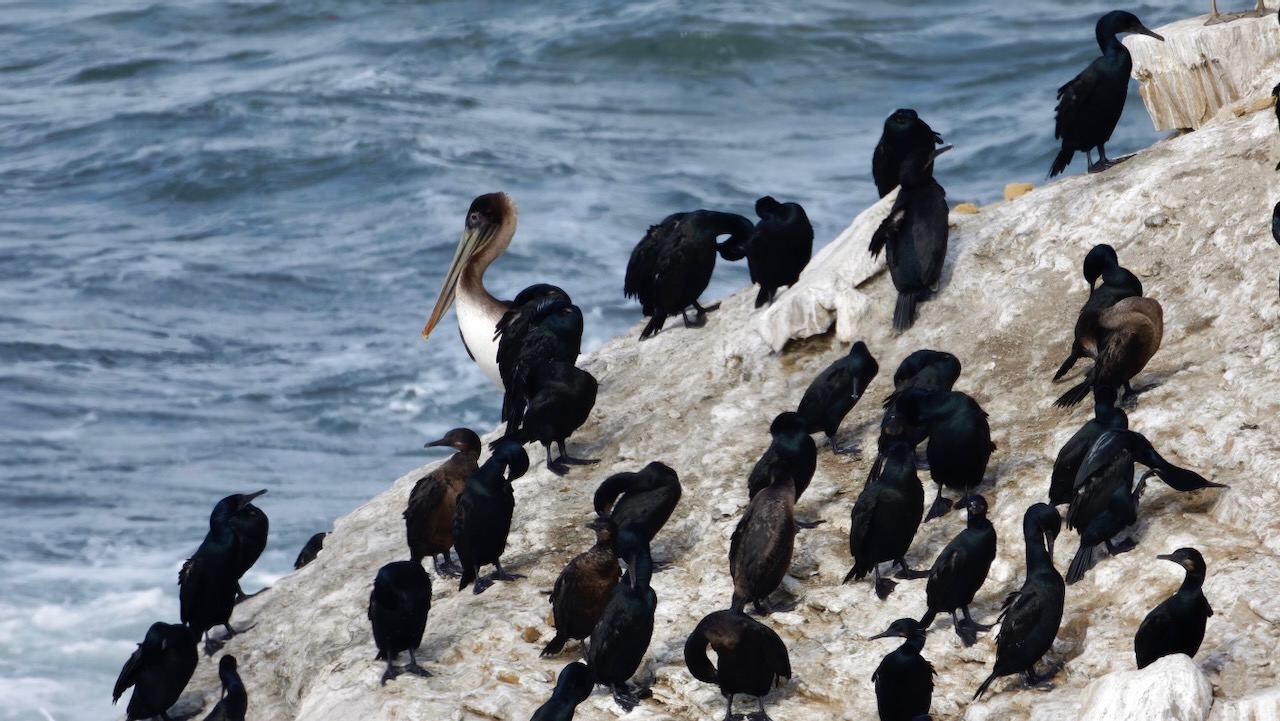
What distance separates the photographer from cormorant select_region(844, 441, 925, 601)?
7984 millimetres

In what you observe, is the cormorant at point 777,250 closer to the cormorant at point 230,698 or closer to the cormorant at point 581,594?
the cormorant at point 581,594

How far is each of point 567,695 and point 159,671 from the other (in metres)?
3.07

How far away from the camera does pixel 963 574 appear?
752 cm

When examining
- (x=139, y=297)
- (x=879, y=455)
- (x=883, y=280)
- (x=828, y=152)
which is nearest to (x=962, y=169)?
(x=828, y=152)

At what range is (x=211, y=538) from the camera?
10.1 m

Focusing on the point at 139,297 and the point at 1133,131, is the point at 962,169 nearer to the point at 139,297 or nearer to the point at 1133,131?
the point at 1133,131

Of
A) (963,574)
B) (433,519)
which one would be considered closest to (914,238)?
(963,574)

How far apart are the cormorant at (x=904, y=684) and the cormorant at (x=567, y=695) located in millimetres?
1303

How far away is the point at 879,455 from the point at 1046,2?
29353mm

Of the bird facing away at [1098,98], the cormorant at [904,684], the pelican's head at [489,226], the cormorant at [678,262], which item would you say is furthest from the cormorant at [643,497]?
the pelican's head at [489,226]

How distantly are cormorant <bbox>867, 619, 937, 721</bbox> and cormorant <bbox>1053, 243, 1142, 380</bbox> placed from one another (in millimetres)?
2702

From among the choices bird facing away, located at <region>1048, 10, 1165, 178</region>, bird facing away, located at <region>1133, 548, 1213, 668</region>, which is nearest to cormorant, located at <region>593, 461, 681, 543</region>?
bird facing away, located at <region>1133, 548, 1213, 668</region>

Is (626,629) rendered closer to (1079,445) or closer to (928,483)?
(928,483)

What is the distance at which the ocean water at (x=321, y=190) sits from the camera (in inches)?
704
